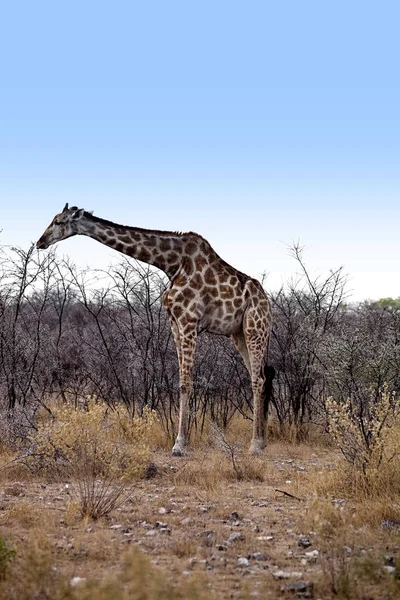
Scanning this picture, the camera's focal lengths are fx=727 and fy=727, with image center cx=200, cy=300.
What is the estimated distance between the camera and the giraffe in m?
10.6

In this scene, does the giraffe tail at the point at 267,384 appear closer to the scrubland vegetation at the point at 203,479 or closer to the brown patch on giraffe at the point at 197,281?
the scrubland vegetation at the point at 203,479

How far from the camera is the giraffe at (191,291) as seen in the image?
34.8ft

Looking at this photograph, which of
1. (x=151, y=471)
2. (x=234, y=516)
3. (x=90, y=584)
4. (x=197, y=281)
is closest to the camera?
(x=90, y=584)

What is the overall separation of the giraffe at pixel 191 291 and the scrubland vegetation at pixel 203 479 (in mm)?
845

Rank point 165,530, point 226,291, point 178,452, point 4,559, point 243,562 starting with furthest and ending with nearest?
point 226,291
point 178,452
point 165,530
point 243,562
point 4,559

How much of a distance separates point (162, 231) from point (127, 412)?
128 inches

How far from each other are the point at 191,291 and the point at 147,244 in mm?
1007

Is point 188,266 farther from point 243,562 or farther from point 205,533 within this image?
point 243,562

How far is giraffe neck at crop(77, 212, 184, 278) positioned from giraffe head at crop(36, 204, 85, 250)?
1.10 ft

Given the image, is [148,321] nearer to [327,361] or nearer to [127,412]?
[127,412]

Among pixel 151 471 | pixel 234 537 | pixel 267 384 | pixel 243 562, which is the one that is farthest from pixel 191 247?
pixel 243 562

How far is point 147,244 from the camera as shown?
11.0m

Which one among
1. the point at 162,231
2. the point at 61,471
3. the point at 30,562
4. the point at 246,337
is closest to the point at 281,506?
the point at 61,471

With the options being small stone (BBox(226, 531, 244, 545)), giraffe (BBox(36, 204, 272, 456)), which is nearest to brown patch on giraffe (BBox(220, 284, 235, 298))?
giraffe (BBox(36, 204, 272, 456))
